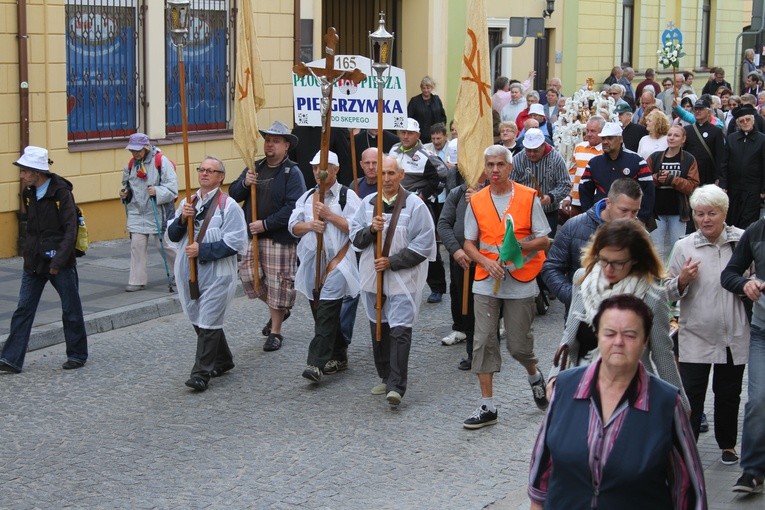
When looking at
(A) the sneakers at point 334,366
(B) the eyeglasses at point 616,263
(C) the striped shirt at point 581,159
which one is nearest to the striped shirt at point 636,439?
(B) the eyeglasses at point 616,263

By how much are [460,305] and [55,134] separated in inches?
262

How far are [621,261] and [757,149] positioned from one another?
925cm

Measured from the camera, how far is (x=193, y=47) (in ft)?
58.9

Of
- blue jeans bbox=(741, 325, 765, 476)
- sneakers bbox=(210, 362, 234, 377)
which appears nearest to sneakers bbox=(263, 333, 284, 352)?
sneakers bbox=(210, 362, 234, 377)

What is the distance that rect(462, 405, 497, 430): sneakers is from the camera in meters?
8.61

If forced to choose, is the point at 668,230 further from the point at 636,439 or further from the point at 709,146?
the point at 636,439

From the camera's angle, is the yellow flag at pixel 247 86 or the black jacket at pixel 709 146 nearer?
the yellow flag at pixel 247 86

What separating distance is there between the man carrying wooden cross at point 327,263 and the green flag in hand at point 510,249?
5.38ft

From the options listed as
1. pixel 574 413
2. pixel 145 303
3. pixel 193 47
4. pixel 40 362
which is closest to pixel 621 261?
pixel 574 413

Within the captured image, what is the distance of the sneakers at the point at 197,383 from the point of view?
31.2 feet

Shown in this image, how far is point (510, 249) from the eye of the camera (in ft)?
28.1

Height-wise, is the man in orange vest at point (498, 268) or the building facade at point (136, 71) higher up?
the building facade at point (136, 71)

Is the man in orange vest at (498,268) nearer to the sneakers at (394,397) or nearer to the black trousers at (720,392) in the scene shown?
the sneakers at (394,397)

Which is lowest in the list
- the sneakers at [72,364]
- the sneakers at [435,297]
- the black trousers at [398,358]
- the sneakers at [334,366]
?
the sneakers at [72,364]
